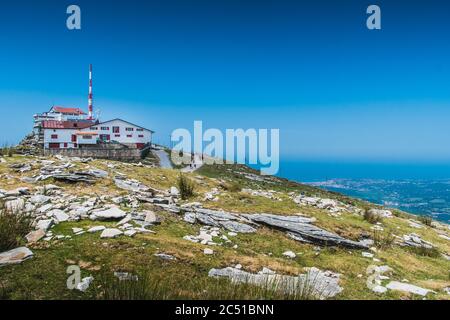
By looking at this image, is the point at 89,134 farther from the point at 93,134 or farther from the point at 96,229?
the point at 96,229

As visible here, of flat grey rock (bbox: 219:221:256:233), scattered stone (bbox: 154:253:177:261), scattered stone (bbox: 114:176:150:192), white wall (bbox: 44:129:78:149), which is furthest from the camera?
white wall (bbox: 44:129:78:149)

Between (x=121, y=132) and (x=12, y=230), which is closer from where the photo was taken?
(x=12, y=230)

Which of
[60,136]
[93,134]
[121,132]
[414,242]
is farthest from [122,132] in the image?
[414,242]

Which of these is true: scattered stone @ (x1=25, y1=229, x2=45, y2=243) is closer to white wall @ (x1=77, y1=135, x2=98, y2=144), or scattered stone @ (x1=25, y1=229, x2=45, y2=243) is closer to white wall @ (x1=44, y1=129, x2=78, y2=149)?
white wall @ (x1=77, y1=135, x2=98, y2=144)

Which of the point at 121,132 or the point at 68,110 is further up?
the point at 68,110

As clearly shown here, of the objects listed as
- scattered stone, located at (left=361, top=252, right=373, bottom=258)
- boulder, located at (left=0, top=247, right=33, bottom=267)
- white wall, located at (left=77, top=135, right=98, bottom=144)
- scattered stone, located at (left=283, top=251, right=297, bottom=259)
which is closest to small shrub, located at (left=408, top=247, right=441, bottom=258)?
scattered stone, located at (left=361, top=252, right=373, bottom=258)
